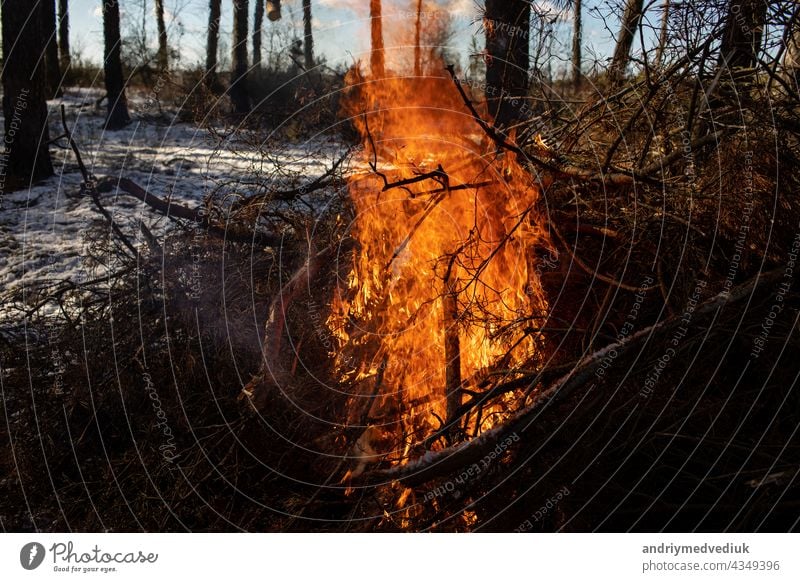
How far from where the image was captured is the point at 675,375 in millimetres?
4426

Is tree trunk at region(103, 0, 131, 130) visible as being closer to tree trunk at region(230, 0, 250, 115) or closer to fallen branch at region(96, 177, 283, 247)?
tree trunk at region(230, 0, 250, 115)

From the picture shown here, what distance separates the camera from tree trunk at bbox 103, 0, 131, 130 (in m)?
8.88

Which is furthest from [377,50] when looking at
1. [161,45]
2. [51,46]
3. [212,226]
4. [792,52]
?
[51,46]

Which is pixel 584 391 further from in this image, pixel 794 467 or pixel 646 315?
pixel 794 467

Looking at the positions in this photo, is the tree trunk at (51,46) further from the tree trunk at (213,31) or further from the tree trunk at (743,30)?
the tree trunk at (743,30)

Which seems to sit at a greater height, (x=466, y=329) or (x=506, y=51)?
(x=506, y=51)

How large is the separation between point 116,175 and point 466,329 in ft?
16.0

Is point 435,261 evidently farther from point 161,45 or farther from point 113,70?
point 113,70

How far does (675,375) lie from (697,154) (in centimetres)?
170

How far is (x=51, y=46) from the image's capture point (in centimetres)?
1095

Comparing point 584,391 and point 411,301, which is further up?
point 411,301

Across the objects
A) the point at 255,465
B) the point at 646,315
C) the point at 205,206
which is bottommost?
the point at 255,465

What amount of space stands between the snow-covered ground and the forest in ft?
1.52

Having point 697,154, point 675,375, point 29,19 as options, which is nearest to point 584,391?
point 675,375
